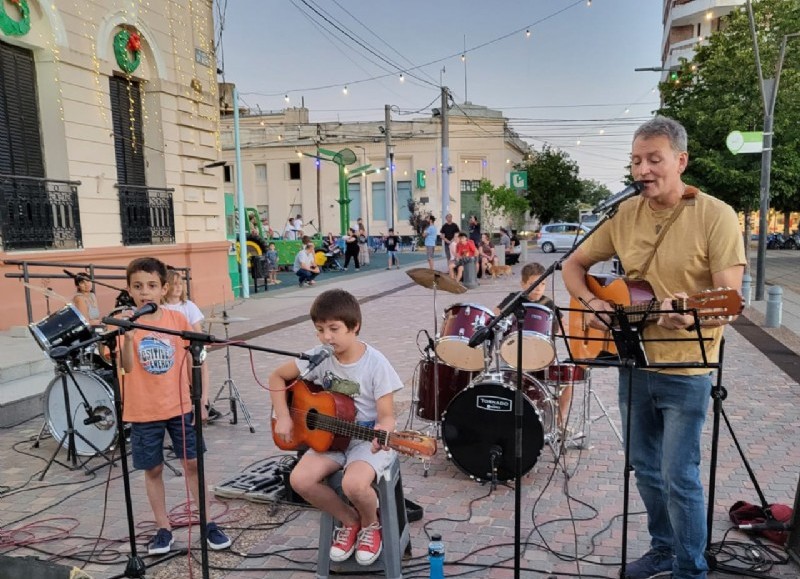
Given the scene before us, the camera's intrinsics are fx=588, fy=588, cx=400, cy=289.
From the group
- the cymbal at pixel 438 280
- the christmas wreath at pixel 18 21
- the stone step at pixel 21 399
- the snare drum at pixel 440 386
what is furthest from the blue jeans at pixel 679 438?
the christmas wreath at pixel 18 21

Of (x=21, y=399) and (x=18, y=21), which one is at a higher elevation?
(x=18, y=21)

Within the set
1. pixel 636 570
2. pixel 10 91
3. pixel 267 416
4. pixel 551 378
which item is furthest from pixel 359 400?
pixel 10 91

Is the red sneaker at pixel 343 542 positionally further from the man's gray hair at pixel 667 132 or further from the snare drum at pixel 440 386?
the man's gray hair at pixel 667 132

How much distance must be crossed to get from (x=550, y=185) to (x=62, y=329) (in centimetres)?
5137

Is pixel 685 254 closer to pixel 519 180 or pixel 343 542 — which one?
pixel 343 542

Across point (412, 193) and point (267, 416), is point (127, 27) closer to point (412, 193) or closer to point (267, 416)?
point (267, 416)

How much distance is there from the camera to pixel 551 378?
16.1 feet

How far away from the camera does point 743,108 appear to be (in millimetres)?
17422

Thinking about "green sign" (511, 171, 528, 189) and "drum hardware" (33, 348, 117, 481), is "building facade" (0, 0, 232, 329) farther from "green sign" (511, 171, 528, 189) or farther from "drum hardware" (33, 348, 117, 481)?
Result: "green sign" (511, 171, 528, 189)

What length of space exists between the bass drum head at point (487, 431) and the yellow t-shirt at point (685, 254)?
1.62m

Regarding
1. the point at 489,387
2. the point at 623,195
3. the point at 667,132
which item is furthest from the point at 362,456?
the point at 667,132

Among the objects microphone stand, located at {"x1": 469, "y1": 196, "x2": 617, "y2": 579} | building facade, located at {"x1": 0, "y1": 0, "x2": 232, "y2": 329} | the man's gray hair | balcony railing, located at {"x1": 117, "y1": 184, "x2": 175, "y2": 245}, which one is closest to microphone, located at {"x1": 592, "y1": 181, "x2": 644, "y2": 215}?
microphone stand, located at {"x1": 469, "y1": 196, "x2": 617, "y2": 579}

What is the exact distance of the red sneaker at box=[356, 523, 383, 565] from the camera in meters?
3.34

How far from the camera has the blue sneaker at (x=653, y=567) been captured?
3.15 metres
